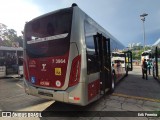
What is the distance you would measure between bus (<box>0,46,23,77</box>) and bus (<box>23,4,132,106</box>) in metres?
9.24

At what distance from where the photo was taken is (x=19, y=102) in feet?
21.2

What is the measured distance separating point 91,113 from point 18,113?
239cm

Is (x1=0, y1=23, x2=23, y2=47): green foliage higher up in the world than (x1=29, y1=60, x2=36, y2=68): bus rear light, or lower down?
higher up

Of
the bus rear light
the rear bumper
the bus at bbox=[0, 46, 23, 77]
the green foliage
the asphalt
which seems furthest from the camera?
the green foliage

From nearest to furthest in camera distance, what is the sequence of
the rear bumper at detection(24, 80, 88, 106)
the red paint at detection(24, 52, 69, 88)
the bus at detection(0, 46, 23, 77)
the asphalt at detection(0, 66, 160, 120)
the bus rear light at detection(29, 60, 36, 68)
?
the rear bumper at detection(24, 80, 88, 106)
the red paint at detection(24, 52, 69, 88)
the asphalt at detection(0, 66, 160, 120)
the bus rear light at detection(29, 60, 36, 68)
the bus at detection(0, 46, 23, 77)

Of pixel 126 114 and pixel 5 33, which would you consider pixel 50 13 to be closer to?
pixel 126 114

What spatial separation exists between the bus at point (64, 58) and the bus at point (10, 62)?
9238 millimetres

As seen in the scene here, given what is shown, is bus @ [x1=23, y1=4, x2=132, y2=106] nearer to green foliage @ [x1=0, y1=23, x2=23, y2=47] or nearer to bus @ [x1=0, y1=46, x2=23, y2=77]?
bus @ [x1=0, y1=46, x2=23, y2=77]

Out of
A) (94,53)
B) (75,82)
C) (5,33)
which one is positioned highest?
(5,33)

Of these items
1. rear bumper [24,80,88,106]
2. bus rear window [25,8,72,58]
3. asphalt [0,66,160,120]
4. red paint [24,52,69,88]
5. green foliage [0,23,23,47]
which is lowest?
asphalt [0,66,160,120]

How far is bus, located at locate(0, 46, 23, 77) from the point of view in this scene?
13.7 meters

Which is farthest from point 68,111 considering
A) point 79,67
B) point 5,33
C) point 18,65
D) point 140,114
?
point 5,33

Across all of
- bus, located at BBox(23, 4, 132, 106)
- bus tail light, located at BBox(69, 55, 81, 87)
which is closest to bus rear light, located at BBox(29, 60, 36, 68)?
bus, located at BBox(23, 4, 132, 106)

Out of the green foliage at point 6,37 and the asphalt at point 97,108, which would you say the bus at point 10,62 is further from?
the green foliage at point 6,37
